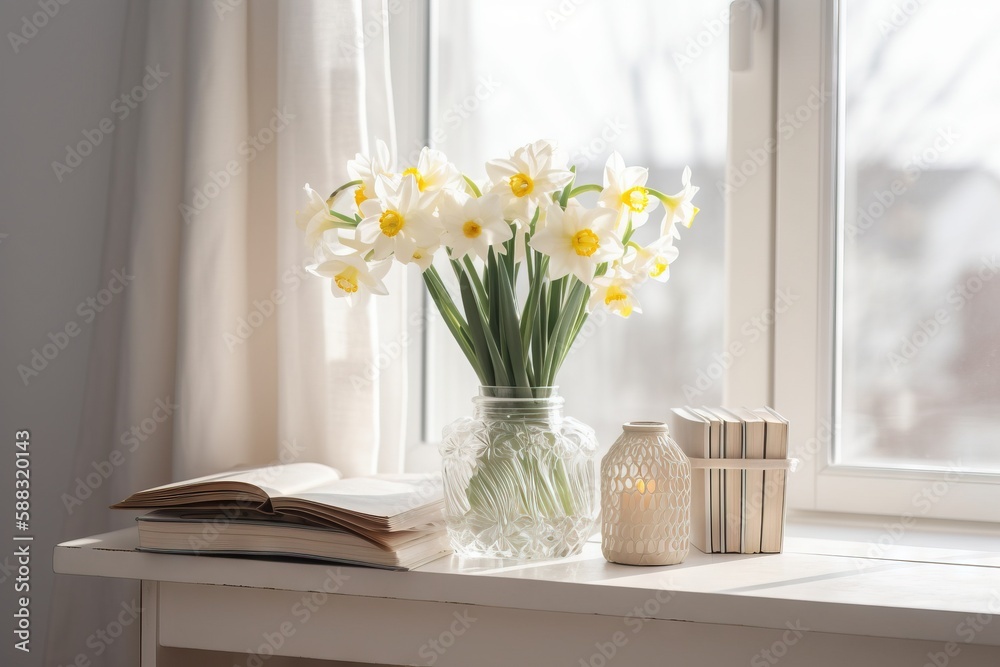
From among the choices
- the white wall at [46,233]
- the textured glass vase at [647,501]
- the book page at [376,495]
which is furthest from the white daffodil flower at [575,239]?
the white wall at [46,233]

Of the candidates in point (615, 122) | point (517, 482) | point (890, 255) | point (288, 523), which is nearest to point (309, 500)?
point (288, 523)

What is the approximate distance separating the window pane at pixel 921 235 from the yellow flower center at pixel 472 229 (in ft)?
2.10

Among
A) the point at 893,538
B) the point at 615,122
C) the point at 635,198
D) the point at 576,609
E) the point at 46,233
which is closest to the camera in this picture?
the point at 576,609

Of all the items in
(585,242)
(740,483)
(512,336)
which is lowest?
(740,483)

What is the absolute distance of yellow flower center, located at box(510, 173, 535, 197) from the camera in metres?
0.93

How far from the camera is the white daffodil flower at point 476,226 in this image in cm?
92

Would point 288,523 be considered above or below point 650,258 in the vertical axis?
below

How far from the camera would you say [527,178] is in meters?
0.93

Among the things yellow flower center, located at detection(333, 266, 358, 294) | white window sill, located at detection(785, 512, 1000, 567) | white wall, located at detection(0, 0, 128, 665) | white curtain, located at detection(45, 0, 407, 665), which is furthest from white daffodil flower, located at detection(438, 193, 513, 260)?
white wall, located at detection(0, 0, 128, 665)

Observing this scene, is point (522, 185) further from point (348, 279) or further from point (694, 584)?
point (694, 584)

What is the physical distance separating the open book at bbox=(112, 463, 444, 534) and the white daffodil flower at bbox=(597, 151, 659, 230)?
1.32 ft

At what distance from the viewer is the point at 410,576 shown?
904mm

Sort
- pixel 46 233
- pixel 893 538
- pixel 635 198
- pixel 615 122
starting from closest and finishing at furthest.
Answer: pixel 635 198 < pixel 893 538 < pixel 615 122 < pixel 46 233

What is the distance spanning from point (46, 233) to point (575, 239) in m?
1.03
